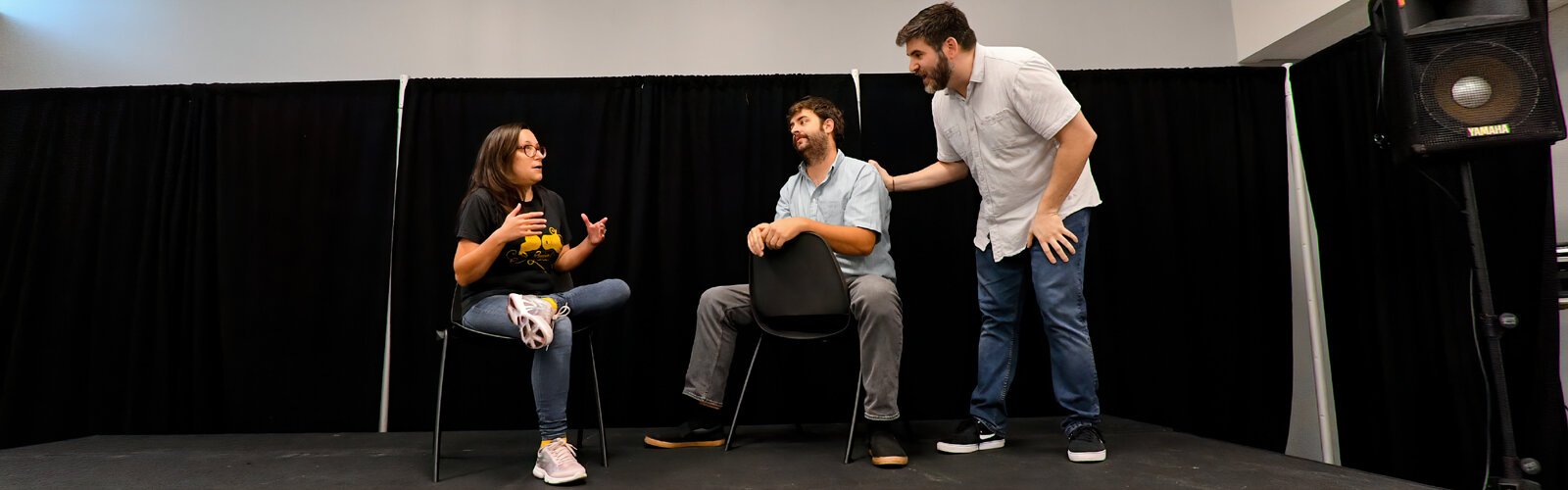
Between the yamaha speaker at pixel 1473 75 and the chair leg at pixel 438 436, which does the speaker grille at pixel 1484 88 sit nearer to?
the yamaha speaker at pixel 1473 75

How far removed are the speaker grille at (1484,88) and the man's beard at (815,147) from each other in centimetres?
164

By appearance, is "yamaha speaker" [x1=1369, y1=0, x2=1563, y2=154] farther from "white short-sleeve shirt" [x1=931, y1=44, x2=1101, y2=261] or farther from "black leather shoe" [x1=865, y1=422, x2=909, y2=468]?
"black leather shoe" [x1=865, y1=422, x2=909, y2=468]

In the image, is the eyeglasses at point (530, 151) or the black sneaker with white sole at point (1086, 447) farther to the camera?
the eyeglasses at point (530, 151)

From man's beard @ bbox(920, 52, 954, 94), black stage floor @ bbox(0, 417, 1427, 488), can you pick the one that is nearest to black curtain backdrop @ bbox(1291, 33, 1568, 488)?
black stage floor @ bbox(0, 417, 1427, 488)

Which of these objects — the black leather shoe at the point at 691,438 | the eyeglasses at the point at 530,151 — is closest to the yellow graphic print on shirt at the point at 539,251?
the eyeglasses at the point at 530,151

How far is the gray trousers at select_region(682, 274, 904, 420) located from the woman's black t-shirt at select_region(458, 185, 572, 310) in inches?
21.9

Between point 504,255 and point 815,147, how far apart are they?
1112mm

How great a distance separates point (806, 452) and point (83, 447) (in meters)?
2.83

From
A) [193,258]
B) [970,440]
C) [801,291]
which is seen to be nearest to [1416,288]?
[970,440]

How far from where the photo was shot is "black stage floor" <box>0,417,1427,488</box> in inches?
81.5

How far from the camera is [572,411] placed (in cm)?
345

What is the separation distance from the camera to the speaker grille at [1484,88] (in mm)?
1745

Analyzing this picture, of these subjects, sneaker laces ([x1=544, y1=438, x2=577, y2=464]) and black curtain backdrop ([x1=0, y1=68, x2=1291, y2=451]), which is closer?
sneaker laces ([x1=544, y1=438, x2=577, y2=464])

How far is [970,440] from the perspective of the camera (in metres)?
2.46
